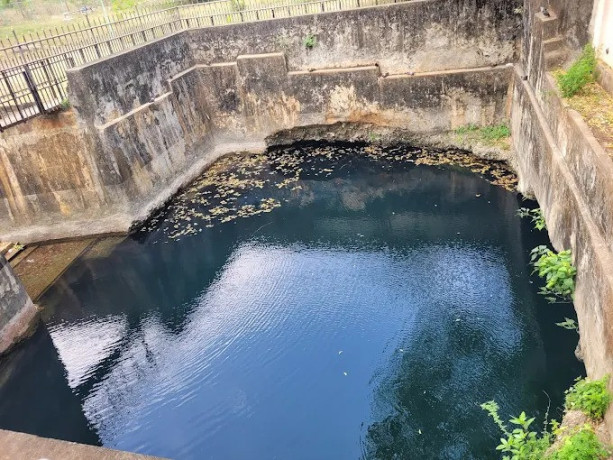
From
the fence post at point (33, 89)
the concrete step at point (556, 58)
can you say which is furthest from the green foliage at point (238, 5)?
the concrete step at point (556, 58)

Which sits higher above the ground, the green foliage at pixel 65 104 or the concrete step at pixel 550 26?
the concrete step at pixel 550 26

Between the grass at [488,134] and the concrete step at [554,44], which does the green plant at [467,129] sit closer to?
the grass at [488,134]

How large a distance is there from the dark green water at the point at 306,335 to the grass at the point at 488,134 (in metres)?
1.12

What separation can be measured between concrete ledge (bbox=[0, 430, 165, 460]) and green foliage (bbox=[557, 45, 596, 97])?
6.91 m

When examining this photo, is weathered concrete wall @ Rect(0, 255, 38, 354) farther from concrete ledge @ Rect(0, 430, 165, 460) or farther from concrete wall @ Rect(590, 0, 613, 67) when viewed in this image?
concrete wall @ Rect(590, 0, 613, 67)

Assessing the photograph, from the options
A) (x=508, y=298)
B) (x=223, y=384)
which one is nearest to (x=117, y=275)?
(x=223, y=384)

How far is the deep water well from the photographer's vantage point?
5820 millimetres

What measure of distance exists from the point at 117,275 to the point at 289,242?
11.2 feet

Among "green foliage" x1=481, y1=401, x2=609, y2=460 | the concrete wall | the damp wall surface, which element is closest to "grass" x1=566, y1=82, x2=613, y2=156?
the concrete wall

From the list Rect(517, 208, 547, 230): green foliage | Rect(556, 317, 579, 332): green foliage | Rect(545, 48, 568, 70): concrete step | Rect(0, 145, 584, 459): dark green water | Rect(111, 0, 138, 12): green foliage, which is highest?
Rect(111, 0, 138, 12): green foliage

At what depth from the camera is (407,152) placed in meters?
12.4

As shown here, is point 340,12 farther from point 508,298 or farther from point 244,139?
point 508,298

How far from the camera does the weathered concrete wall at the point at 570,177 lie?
15.6 feet

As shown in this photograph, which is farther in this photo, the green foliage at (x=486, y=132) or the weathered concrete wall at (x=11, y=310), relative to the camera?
the green foliage at (x=486, y=132)
